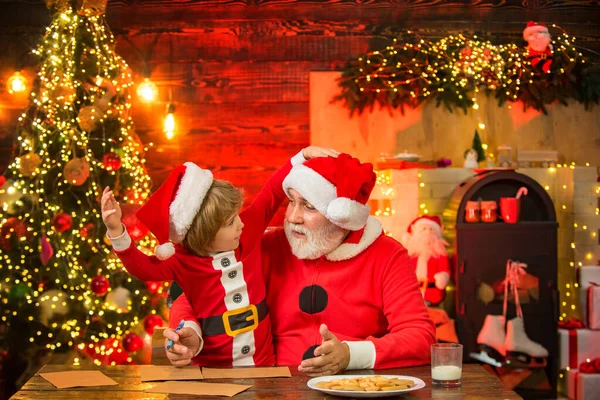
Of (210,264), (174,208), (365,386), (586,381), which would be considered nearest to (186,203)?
(174,208)

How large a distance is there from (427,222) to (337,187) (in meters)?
1.94

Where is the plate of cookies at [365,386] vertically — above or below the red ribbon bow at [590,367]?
above

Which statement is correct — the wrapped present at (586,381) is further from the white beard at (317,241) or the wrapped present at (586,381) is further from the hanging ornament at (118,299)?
the hanging ornament at (118,299)

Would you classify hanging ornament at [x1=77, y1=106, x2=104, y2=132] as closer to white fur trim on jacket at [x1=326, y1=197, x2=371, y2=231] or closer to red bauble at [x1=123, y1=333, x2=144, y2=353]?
red bauble at [x1=123, y1=333, x2=144, y2=353]

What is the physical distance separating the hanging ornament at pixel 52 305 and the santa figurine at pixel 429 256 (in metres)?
1.94

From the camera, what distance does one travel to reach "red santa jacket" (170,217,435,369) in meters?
2.72

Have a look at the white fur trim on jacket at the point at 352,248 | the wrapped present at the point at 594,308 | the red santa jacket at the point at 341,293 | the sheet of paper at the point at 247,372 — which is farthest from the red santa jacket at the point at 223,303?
the wrapped present at the point at 594,308

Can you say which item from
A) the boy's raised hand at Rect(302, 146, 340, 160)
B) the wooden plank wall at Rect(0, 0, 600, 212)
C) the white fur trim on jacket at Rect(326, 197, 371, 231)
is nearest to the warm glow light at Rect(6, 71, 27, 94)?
the wooden plank wall at Rect(0, 0, 600, 212)

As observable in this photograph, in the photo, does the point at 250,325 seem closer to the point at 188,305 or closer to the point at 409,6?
the point at 188,305

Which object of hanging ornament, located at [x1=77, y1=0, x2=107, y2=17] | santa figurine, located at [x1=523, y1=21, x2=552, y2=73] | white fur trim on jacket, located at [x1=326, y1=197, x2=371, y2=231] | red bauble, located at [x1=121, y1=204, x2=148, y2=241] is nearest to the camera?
white fur trim on jacket, located at [x1=326, y1=197, x2=371, y2=231]

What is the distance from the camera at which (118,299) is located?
14.4 ft

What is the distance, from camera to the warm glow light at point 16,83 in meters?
4.93

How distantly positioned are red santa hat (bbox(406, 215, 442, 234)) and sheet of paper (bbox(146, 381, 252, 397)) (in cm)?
263

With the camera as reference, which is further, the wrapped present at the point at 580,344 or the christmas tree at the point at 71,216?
the wrapped present at the point at 580,344
